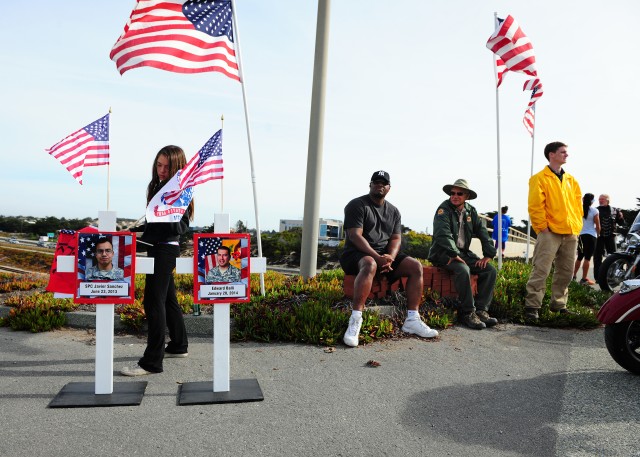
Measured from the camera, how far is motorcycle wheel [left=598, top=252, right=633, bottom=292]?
30.7ft

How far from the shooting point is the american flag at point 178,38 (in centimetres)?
625

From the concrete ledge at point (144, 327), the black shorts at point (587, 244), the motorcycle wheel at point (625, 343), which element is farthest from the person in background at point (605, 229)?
the concrete ledge at point (144, 327)

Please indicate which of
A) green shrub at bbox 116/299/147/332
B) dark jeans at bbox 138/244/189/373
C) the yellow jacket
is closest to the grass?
green shrub at bbox 116/299/147/332

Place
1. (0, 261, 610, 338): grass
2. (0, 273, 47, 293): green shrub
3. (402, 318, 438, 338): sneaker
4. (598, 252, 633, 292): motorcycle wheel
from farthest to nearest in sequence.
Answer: (598, 252, 633, 292): motorcycle wheel
(0, 273, 47, 293): green shrub
(402, 318, 438, 338): sneaker
(0, 261, 610, 338): grass

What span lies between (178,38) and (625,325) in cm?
546

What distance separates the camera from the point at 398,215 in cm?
652

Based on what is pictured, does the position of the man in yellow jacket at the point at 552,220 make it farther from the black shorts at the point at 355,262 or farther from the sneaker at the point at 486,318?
the black shorts at the point at 355,262

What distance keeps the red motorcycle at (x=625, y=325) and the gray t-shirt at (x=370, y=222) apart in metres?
2.37

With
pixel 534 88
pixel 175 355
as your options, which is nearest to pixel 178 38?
pixel 175 355

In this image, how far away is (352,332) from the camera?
18.1 ft

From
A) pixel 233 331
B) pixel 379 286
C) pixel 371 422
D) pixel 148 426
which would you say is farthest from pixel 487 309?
pixel 148 426

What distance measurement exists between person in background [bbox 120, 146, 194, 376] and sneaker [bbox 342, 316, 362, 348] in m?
1.77

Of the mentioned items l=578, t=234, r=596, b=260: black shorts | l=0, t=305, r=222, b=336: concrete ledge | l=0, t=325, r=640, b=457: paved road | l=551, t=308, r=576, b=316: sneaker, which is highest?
l=578, t=234, r=596, b=260: black shorts

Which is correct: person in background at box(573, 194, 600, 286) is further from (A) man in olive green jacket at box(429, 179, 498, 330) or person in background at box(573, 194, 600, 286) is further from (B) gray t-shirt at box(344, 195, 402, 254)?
(B) gray t-shirt at box(344, 195, 402, 254)
